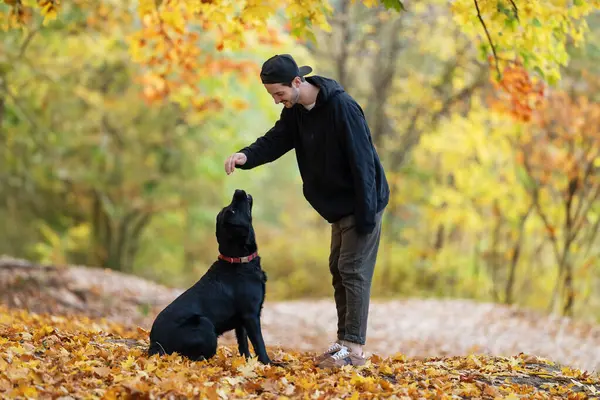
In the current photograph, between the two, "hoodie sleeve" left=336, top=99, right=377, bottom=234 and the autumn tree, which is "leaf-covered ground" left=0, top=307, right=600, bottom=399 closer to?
"hoodie sleeve" left=336, top=99, right=377, bottom=234

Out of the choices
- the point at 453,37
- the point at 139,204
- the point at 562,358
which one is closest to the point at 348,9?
the point at 453,37

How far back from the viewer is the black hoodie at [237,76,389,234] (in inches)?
166

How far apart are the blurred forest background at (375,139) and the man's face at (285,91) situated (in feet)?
17.0

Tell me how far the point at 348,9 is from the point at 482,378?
41.3 ft

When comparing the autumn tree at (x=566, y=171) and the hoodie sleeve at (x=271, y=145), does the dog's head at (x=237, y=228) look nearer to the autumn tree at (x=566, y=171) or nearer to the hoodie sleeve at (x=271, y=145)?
the hoodie sleeve at (x=271, y=145)

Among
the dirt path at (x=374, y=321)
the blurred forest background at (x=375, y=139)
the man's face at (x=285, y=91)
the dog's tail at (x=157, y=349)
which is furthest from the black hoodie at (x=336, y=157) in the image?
the blurred forest background at (x=375, y=139)

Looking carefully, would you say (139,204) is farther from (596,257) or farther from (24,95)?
(596,257)

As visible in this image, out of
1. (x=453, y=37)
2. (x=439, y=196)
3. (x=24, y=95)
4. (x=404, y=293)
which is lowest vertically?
(x=404, y=293)

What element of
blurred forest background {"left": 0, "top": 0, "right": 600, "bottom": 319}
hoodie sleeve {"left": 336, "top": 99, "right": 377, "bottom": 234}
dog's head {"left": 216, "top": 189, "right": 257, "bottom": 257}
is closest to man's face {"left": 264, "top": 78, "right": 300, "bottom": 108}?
hoodie sleeve {"left": 336, "top": 99, "right": 377, "bottom": 234}

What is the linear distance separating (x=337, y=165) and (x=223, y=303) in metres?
1.10

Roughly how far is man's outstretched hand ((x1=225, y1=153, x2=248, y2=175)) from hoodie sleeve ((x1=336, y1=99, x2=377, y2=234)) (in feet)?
2.20

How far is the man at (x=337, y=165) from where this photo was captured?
13.8 ft

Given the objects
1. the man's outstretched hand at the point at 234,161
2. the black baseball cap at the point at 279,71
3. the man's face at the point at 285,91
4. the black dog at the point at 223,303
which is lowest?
the black dog at the point at 223,303

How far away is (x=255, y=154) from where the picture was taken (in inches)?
180
